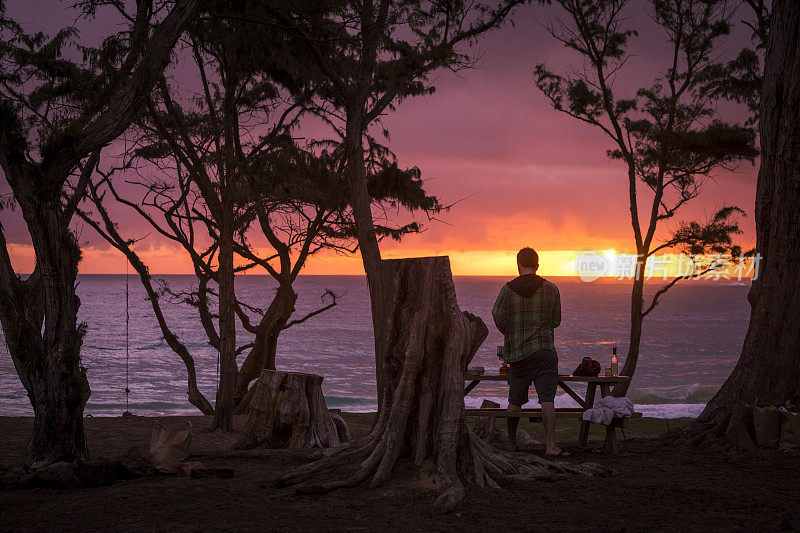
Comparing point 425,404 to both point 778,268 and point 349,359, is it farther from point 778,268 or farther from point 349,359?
→ point 349,359

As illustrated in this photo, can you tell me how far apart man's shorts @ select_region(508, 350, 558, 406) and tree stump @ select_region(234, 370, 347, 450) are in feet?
9.24

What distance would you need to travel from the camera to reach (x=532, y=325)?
6938 millimetres

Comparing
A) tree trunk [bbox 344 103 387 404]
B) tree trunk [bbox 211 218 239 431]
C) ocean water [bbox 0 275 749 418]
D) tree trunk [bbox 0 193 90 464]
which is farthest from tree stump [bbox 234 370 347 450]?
ocean water [bbox 0 275 749 418]

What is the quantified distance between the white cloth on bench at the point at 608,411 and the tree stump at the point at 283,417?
3.36 meters

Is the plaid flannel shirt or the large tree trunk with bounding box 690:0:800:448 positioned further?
the large tree trunk with bounding box 690:0:800:448

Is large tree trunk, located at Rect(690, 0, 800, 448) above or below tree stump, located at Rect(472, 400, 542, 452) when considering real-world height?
above

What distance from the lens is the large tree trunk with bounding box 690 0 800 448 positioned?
751cm

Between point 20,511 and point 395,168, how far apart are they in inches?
426

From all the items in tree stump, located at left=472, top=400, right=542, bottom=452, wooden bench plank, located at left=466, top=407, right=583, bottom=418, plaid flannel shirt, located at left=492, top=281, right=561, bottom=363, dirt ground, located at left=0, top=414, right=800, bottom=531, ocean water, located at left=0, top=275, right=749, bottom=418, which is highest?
plaid flannel shirt, located at left=492, top=281, right=561, bottom=363

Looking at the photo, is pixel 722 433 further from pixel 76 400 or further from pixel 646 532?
pixel 76 400

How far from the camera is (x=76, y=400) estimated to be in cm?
661

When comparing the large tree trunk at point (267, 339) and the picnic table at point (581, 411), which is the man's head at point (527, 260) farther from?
the large tree trunk at point (267, 339)

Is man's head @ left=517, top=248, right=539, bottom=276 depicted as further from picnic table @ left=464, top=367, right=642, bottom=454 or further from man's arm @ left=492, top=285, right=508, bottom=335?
picnic table @ left=464, top=367, right=642, bottom=454

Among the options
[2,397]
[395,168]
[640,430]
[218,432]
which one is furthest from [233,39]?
[2,397]
